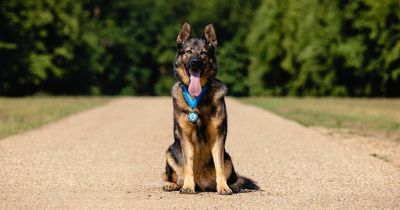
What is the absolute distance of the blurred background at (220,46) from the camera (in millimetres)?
47469

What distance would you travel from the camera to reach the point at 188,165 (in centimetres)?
883

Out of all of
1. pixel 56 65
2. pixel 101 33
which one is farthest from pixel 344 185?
pixel 101 33

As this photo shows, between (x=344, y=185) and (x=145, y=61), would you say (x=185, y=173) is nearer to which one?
(x=344, y=185)

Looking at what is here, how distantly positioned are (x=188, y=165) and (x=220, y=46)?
65685 millimetres

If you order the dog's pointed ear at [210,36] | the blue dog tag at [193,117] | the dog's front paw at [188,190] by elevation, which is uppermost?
the dog's pointed ear at [210,36]

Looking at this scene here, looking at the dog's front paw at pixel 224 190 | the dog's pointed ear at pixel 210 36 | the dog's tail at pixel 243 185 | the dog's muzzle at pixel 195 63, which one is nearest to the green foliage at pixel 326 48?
the dog's tail at pixel 243 185

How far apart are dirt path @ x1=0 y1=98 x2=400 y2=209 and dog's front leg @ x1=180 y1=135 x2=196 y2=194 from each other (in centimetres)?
12

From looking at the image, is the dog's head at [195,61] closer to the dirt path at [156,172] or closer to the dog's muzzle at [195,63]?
the dog's muzzle at [195,63]

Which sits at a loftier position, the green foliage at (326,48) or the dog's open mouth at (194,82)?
the dog's open mouth at (194,82)

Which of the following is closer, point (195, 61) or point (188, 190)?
point (195, 61)

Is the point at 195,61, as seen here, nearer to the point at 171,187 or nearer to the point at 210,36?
the point at 210,36

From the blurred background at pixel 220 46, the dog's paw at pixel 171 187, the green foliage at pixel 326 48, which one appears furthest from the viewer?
the blurred background at pixel 220 46

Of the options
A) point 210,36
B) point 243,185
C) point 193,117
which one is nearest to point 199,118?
point 193,117

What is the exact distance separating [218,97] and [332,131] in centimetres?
1226
